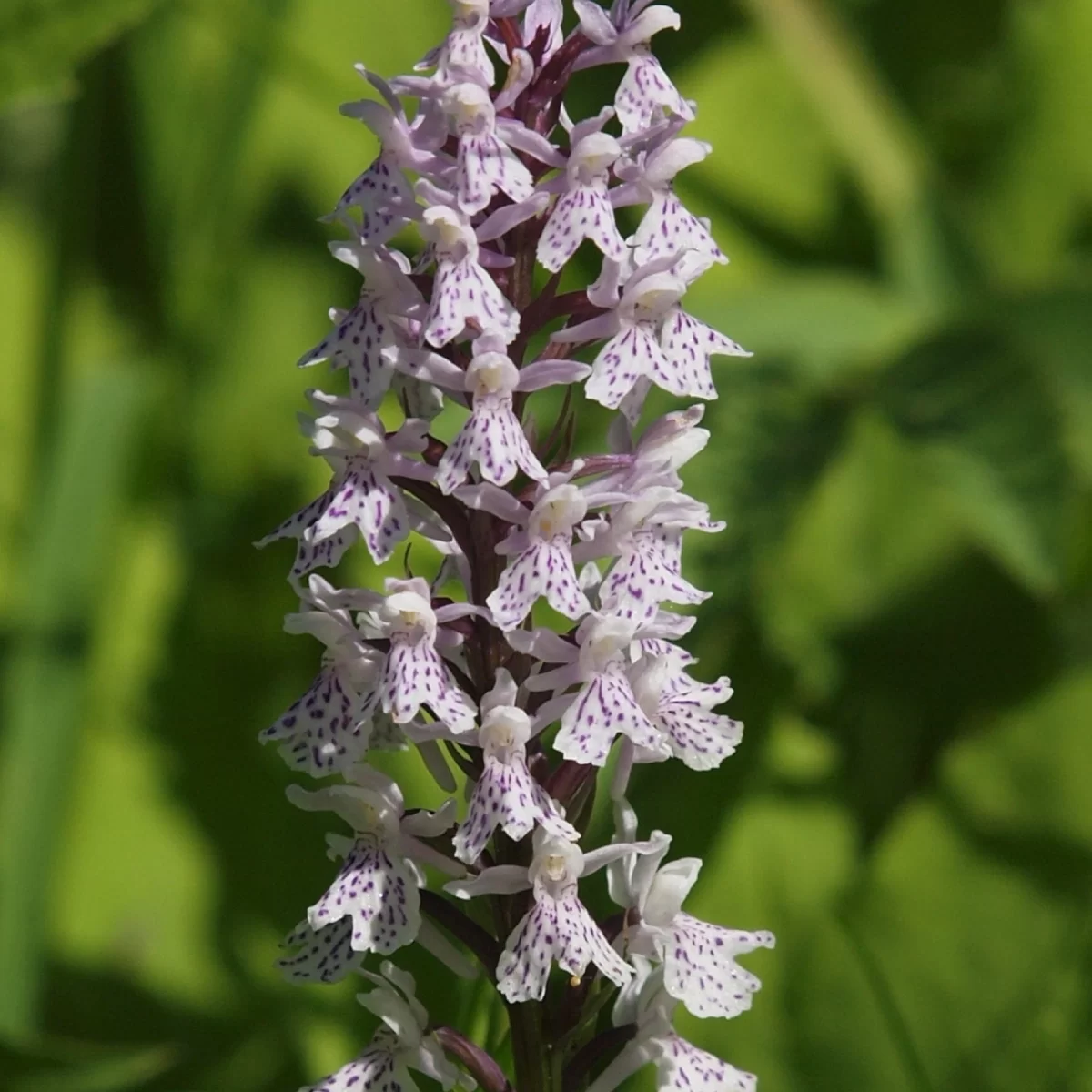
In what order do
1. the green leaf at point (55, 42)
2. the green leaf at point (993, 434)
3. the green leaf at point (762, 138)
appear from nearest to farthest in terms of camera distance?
the green leaf at point (55, 42), the green leaf at point (993, 434), the green leaf at point (762, 138)

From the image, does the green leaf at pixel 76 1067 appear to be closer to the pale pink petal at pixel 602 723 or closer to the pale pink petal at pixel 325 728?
the pale pink petal at pixel 325 728

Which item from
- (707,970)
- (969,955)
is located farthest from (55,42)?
(969,955)

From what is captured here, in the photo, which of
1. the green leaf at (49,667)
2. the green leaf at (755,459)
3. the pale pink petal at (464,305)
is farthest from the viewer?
the green leaf at (49,667)

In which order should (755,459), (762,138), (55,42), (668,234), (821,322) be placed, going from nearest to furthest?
(668,234) < (55,42) < (755,459) < (821,322) < (762,138)

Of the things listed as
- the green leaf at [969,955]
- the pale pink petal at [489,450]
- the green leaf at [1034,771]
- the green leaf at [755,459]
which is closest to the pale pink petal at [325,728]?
the pale pink petal at [489,450]

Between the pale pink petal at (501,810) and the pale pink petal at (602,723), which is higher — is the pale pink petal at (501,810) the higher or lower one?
the lower one

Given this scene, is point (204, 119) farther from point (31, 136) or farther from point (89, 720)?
point (89, 720)

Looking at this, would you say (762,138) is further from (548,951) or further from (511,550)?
(548,951)
